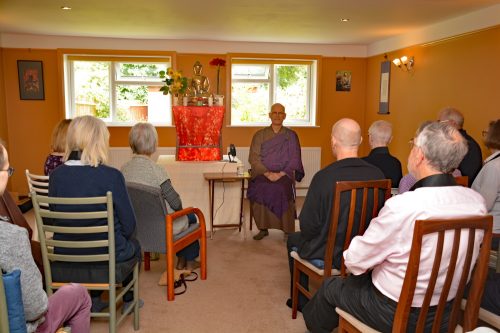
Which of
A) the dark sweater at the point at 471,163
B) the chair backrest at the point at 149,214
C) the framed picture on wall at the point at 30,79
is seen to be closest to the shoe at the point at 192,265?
the chair backrest at the point at 149,214

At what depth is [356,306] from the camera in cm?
183

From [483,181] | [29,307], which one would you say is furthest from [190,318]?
[483,181]

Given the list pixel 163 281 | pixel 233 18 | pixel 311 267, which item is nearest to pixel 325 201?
pixel 311 267

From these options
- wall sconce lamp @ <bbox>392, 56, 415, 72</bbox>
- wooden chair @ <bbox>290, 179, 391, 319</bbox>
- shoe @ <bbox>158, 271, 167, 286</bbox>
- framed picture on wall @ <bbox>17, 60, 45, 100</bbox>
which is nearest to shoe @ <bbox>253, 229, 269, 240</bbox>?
shoe @ <bbox>158, 271, 167, 286</bbox>

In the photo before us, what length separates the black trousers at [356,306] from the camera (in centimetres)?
170

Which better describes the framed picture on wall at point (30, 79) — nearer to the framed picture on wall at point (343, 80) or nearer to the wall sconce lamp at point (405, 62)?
the framed picture on wall at point (343, 80)

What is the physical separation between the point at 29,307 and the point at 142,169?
61.5 inches

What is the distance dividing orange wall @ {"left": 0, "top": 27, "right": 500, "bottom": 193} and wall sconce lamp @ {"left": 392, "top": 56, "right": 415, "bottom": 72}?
0.29 feet

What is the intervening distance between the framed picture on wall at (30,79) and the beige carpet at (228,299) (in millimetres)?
3921

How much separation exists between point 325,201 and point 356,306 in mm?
671

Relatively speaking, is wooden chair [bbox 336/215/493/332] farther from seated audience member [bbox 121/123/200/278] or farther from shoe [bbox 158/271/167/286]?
shoe [bbox 158/271/167/286]

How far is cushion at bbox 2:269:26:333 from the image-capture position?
4.35 feet

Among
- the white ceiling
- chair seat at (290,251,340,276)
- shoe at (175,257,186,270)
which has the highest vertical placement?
the white ceiling

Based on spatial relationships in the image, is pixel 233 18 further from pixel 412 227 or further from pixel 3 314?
pixel 3 314
